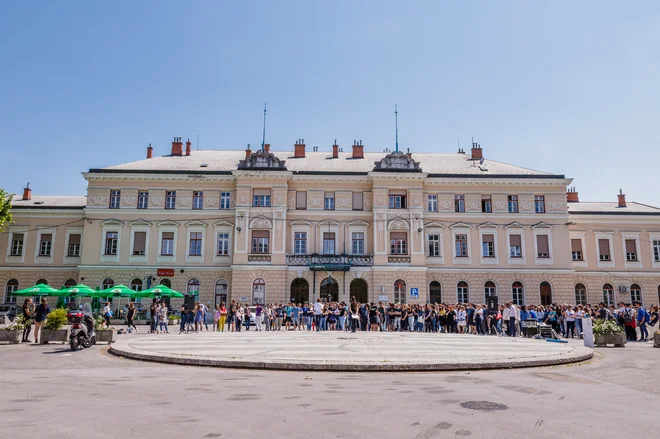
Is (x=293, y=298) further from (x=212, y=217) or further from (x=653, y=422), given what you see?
(x=653, y=422)

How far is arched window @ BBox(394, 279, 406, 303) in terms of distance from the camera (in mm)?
36922

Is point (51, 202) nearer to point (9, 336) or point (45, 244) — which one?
point (45, 244)

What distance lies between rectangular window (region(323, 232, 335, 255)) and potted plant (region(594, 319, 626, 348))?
21.9 m

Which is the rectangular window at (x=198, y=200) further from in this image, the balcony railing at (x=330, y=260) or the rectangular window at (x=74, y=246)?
the rectangular window at (x=74, y=246)

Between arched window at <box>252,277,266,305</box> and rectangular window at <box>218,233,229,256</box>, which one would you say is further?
rectangular window at <box>218,233,229,256</box>

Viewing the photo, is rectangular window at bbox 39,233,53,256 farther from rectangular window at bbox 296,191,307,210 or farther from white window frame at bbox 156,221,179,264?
rectangular window at bbox 296,191,307,210

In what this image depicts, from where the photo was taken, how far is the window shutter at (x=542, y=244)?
127ft

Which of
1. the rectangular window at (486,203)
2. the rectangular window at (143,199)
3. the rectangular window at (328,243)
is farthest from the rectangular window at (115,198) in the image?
the rectangular window at (486,203)

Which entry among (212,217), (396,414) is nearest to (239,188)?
(212,217)

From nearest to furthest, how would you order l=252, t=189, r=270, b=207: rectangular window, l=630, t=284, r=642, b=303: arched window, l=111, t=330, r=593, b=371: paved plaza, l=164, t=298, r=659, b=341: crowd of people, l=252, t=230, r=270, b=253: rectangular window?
1. l=111, t=330, r=593, b=371: paved plaza
2. l=164, t=298, r=659, b=341: crowd of people
3. l=252, t=230, r=270, b=253: rectangular window
4. l=252, t=189, r=270, b=207: rectangular window
5. l=630, t=284, r=642, b=303: arched window

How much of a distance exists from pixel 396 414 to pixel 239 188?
105 feet

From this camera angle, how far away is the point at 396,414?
7.23 m

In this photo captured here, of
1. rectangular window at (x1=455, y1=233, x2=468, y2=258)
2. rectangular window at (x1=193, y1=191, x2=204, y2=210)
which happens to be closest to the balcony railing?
rectangular window at (x1=455, y1=233, x2=468, y2=258)

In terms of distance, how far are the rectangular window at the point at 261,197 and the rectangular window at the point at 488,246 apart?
17463mm
